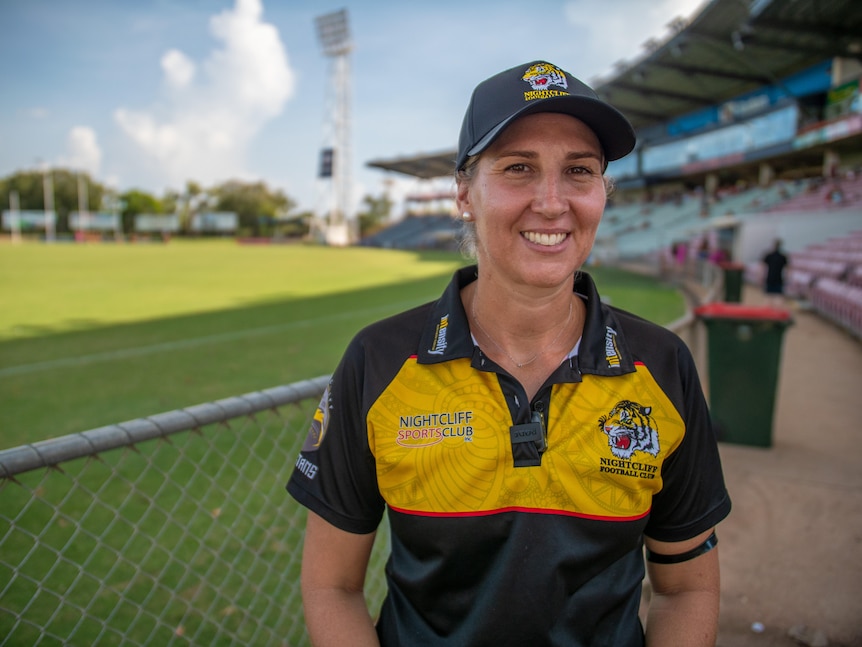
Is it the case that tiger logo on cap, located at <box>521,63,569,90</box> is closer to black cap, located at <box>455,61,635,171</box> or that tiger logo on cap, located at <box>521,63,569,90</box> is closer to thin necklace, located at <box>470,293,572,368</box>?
black cap, located at <box>455,61,635,171</box>

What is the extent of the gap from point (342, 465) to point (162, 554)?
2.52m

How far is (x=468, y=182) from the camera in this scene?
1639mm

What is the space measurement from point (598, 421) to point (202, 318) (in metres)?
12.2

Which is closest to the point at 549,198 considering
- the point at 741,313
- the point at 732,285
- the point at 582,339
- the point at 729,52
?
the point at 582,339

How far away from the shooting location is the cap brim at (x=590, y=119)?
142 centimetres

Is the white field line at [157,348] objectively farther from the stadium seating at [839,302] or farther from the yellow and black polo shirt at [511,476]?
the stadium seating at [839,302]

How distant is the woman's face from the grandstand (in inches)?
504

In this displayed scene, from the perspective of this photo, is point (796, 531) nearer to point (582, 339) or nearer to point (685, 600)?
point (685, 600)

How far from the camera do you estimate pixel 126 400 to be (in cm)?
664

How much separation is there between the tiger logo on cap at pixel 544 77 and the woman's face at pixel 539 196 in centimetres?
7

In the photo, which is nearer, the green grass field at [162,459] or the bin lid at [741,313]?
the green grass field at [162,459]

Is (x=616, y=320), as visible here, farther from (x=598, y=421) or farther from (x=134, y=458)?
(x=134, y=458)

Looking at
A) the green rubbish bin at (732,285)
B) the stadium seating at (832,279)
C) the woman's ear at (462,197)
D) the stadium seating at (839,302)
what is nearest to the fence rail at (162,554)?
the woman's ear at (462,197)

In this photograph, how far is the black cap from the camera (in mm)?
1428
